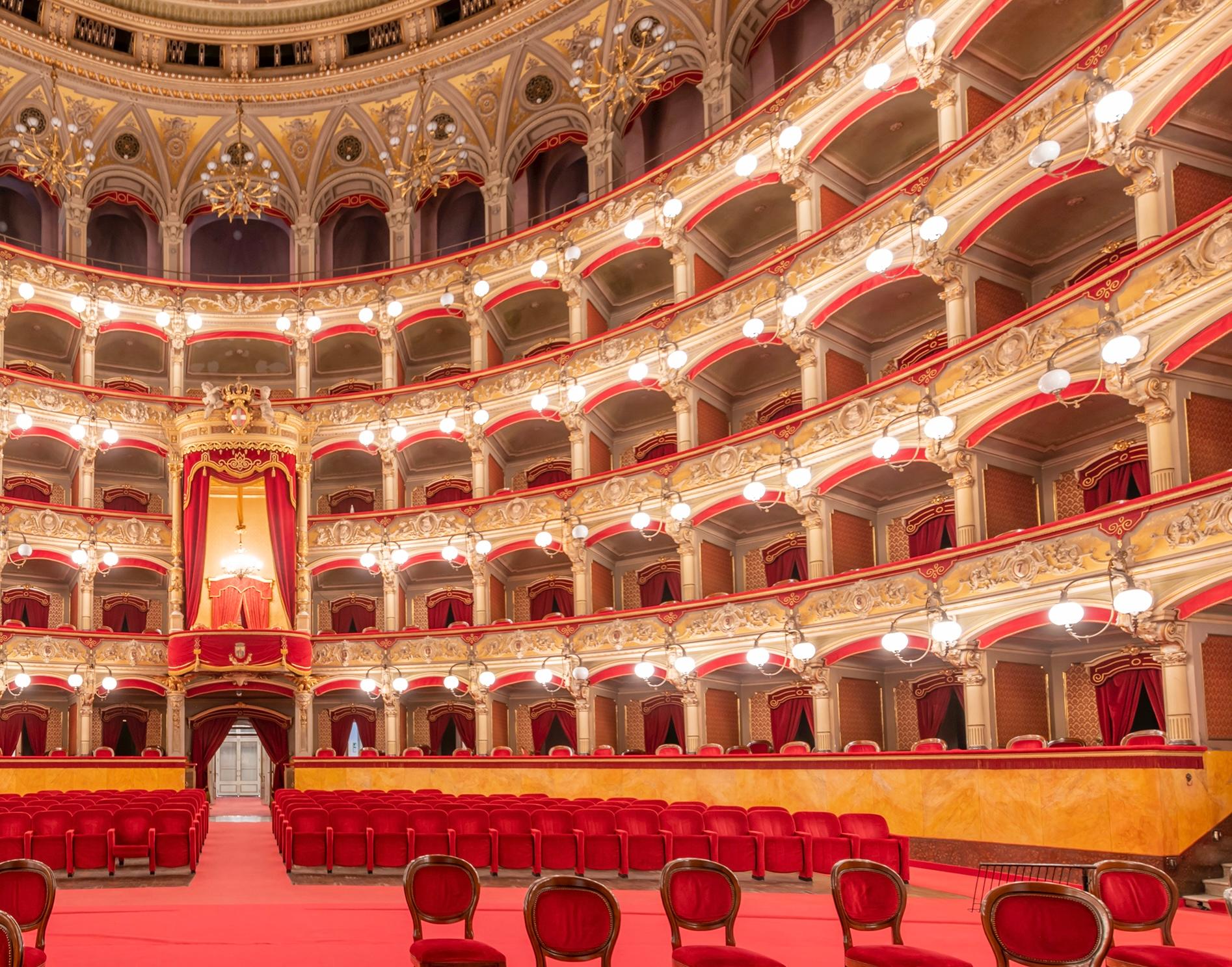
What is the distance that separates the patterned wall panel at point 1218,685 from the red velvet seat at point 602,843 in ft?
27.6

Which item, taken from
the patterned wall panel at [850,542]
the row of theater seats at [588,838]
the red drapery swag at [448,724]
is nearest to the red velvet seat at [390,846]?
the row of theater seats at [588,838]

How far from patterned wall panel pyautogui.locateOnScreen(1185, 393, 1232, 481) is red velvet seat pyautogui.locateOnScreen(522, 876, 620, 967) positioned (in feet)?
43.6

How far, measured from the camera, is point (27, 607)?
34.9 m

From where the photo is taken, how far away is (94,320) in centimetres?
3538

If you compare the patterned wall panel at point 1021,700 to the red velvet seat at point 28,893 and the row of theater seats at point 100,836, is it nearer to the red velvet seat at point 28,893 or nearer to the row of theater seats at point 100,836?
the row of theater seats at point 100,836

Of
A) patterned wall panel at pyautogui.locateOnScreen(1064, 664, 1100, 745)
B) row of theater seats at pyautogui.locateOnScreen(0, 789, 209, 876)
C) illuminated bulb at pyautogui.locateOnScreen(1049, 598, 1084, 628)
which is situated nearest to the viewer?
row of theater seats at pyautogui.locateOnScreen(0, 789, 209, 876)

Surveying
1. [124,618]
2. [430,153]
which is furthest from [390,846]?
[430,153]

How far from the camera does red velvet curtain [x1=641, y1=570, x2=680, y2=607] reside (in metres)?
32.0

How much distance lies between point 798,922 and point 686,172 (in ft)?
71.0

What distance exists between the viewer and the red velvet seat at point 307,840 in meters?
15.8

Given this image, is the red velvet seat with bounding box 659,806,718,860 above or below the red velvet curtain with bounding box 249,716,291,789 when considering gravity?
below

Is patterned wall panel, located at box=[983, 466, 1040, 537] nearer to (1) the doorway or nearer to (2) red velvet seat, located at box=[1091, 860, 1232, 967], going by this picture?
(2) red velvet seat, located at box=[1091, 860, 1232, 967]

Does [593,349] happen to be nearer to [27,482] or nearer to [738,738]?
[738,738]

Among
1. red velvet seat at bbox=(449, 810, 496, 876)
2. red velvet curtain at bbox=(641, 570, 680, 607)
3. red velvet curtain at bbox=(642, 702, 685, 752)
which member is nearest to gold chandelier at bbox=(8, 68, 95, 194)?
red velvet curtain at bbox=(641, 570, 680, 607)
